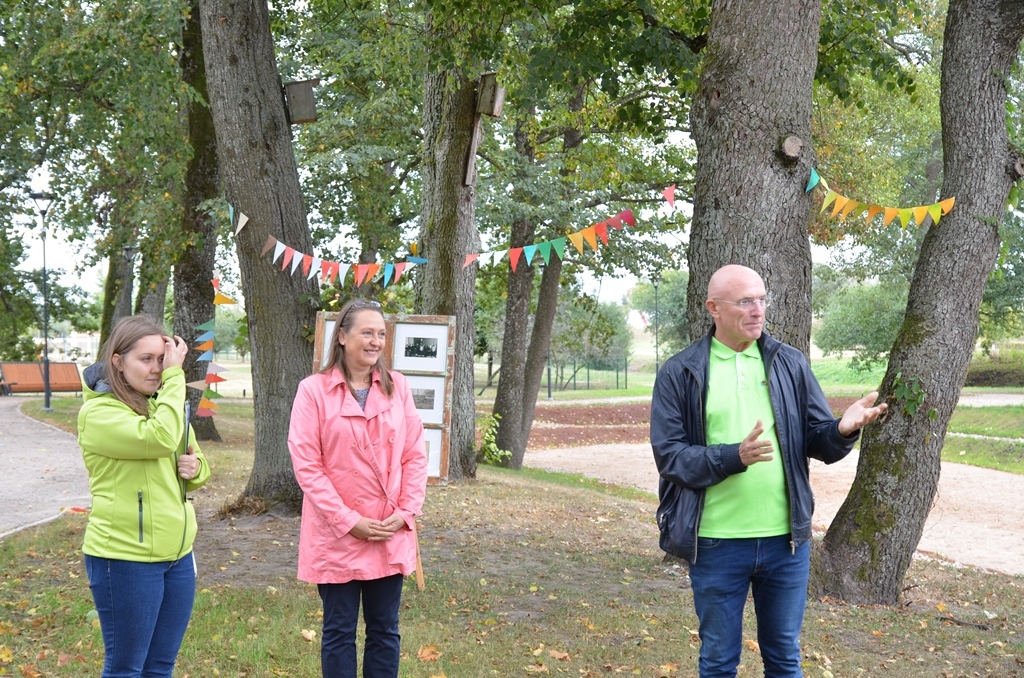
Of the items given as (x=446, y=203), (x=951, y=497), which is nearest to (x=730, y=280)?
(x=446, y=203)

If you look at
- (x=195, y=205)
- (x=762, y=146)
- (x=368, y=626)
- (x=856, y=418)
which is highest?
(x=195, y=205)

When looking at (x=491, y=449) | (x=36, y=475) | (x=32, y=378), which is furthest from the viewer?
(x=32, y=378)

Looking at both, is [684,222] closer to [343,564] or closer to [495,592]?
[495,592]

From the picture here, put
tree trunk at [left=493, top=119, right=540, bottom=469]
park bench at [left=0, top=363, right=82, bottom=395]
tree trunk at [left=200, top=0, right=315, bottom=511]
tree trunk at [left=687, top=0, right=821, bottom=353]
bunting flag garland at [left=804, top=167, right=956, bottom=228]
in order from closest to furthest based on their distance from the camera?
tree trunk at [left=687, top=0, right=821, bottom=353] → bunting flag garland at [left=804, top=167, right=956, bottom=228] → tree trunk at [left=200, top=0, right=315, bottom=511] → tree trunk at [left=493, top=119, right=540, bottom=469] → park bench at [left=0, top=363, right=82, bottom=395]

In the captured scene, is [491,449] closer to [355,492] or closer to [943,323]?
[943,323]

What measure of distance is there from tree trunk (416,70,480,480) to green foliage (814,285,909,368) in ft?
78.2

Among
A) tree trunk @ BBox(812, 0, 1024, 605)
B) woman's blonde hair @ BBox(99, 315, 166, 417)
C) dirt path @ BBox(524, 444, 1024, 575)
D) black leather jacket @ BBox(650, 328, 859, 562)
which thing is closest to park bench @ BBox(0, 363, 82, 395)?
dirt path @ BBox(524, 444, 1024, 575)

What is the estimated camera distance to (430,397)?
30.7 ft

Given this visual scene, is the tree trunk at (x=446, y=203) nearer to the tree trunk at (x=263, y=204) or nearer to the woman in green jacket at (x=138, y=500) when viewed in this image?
the tree trunk at (x=263, y=204)

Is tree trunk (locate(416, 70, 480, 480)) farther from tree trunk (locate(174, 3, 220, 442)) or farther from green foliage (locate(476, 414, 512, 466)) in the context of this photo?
tree trunk (locate(174, 3, 220, 442))

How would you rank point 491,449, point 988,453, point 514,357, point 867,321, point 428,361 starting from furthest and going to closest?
1. point 867,321
2. point 988,453
3. point 514,357
4. point 491,449
5. point 428,361

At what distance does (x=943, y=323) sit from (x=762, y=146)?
206 cm

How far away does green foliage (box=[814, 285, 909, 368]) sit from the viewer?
34594mm

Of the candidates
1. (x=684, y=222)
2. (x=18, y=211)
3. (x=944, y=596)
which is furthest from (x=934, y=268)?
(x=18, y=211)
